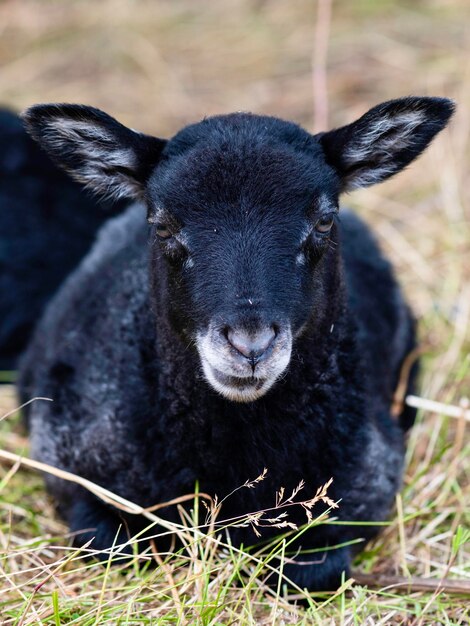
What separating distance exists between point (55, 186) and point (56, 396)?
10.4 ft

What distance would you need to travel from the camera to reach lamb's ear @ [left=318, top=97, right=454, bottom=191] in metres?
5.55

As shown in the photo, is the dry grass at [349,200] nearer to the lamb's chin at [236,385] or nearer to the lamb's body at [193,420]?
the lamb's body at [193,420]

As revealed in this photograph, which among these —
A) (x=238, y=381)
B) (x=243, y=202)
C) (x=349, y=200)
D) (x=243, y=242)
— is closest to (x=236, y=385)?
(x=238, y=381)

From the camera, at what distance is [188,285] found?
209 inches

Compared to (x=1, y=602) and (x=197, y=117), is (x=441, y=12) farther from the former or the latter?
(x=1, y=602)

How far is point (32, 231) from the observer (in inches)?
359

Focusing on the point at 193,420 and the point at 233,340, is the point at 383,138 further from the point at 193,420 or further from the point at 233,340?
the point at 193,420

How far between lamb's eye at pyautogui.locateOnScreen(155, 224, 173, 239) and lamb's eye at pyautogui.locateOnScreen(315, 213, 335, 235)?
833 mm

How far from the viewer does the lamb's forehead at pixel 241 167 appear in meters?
5.20

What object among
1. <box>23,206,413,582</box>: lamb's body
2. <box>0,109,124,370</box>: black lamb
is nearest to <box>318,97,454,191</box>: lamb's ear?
<box>23,206,413,582</box>: lamb's body

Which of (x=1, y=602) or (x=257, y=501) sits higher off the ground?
(x=257, y=501)

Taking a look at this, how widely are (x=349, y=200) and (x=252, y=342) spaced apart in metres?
6.20

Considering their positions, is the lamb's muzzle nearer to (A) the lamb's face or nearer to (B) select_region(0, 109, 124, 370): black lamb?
(A) the lamb's face

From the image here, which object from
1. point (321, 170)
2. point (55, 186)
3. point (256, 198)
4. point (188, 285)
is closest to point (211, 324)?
point (188, 285)
